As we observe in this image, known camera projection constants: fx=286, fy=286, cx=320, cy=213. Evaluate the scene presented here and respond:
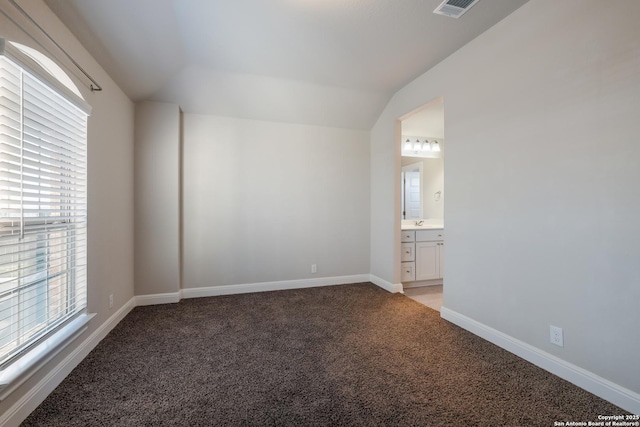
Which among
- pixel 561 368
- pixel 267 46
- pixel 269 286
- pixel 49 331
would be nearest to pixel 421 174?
pixel 269 286

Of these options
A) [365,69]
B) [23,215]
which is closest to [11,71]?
[23,215]

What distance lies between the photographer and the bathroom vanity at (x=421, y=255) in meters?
4.03

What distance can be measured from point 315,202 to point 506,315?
2.59 m

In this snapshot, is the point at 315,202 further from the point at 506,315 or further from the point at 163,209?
the point at 506,315

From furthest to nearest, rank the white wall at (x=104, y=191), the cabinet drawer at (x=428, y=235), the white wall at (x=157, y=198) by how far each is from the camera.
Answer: the cabinet drawer at (x=428, y=235)
the white wall at (x=157, y=198)
the white wall at (x=104, y=191)

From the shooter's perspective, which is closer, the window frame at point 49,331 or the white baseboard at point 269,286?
the window frame at point 49,331

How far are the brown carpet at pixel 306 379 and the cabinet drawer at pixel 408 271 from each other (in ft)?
3.60

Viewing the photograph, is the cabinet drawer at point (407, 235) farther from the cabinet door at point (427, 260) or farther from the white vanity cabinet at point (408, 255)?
the cabinet door at point (427, 260)

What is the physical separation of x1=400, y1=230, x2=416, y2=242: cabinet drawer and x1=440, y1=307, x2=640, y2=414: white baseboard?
1.44 metres

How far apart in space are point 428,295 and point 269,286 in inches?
84.2

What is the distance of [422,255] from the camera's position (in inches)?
163

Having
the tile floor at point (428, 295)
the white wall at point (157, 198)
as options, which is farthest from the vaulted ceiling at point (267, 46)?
the tile floor at point (428, 295)

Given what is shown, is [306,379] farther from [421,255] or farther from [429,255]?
[429,255]

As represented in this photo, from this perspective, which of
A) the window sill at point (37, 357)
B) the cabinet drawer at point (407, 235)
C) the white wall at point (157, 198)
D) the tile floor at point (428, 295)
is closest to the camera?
the window sill at point (37, 357)
